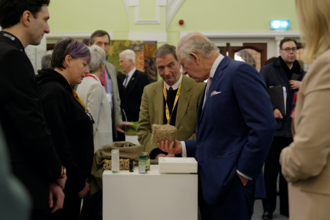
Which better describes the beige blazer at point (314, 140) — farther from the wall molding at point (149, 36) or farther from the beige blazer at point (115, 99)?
the wall molding at point (149, 36)

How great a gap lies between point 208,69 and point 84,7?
6691mm

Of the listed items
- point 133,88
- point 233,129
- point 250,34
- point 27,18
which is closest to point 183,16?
point 250,34

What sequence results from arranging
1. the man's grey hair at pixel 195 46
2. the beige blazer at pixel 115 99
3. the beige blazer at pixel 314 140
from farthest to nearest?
the beige blazer at pixel 115 99 → the man's grey hair at pixel 195 46 → the beige blazer at pixel 314 140

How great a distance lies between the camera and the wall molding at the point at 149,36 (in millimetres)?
7574

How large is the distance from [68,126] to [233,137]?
37.0 inches

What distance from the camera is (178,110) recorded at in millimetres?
2531

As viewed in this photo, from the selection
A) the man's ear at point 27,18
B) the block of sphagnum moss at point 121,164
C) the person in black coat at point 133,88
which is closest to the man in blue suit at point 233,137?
the block of sphagnum moss at point 121,164

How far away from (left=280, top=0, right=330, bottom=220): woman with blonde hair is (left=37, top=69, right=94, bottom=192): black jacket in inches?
48.0

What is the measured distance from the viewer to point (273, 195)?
12.0ft

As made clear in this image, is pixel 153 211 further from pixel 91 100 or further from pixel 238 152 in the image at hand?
pixel 91 100

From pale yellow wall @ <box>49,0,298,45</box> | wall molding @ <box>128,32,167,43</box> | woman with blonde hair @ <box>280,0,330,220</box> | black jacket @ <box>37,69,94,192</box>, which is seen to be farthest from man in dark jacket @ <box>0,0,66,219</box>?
pale yellow wall @ <box>49,0,298,45</box>

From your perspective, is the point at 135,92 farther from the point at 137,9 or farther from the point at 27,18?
the point at 137,9

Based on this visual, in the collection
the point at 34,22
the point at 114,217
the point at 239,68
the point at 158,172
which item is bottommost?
the point at 114,217

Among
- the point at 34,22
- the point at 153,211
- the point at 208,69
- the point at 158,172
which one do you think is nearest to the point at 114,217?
the point at 153,211
